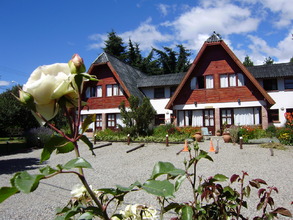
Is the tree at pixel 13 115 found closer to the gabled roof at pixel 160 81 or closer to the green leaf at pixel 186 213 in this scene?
the gabled roof at pixel 160 81

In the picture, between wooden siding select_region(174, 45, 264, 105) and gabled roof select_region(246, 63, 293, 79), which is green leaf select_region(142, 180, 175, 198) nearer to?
wooden siding select_region(174, 45, 264, 105)

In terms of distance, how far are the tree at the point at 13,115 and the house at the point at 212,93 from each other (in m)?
8.36

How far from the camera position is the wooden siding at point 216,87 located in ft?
64.4

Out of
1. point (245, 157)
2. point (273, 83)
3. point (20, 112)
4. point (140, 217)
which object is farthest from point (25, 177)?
point (20, 112)

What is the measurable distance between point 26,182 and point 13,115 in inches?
1115

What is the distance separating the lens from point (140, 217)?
1.16 metres

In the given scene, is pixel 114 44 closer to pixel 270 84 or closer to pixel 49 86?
pixel 270 84

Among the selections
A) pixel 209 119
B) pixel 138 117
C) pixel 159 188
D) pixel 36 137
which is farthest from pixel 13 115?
pixel 159 188

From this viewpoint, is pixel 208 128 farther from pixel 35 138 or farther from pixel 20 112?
pixel 20 112

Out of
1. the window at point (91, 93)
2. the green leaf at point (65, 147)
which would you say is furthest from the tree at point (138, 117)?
the green leaf at point (65, 147)

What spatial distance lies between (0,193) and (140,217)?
67cm

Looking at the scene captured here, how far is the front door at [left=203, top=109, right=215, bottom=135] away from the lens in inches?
814

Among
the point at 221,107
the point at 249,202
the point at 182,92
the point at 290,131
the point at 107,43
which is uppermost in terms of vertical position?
the point at 107,43

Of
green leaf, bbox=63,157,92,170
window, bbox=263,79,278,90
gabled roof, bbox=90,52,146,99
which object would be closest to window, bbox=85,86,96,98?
gabled roof, bbox=90,52,146,99
